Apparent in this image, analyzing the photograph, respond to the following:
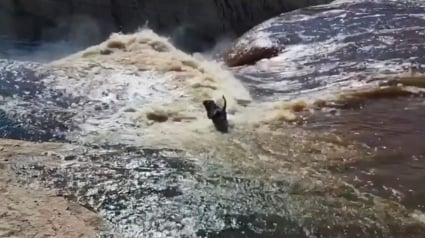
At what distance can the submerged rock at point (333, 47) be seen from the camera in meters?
8.27

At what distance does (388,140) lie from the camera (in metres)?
5.63

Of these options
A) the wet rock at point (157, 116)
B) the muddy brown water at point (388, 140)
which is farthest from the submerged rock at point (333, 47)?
the wet rock at point (157, 116)

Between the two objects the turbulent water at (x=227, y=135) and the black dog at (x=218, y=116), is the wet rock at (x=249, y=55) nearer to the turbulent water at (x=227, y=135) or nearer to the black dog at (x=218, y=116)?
the turbulent water at (x=227, y=135)

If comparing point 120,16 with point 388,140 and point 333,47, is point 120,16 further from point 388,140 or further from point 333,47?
point 388,140

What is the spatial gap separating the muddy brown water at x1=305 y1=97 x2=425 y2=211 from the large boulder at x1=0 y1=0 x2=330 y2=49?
34.4 feet

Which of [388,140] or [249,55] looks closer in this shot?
[388,140]

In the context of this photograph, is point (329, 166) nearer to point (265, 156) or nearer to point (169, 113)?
point (265, 156)

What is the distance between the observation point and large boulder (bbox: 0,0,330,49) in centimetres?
1633

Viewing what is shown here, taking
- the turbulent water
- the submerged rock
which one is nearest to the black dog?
the turbulent water

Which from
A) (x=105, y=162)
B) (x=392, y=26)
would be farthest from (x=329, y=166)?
(x=392, y=26)

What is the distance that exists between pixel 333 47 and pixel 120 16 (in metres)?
8.27

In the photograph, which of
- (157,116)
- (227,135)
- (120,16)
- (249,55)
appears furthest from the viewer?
(120,16)

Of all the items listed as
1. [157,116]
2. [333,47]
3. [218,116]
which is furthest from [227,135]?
[333,47]

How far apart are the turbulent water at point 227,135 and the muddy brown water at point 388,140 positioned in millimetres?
24
